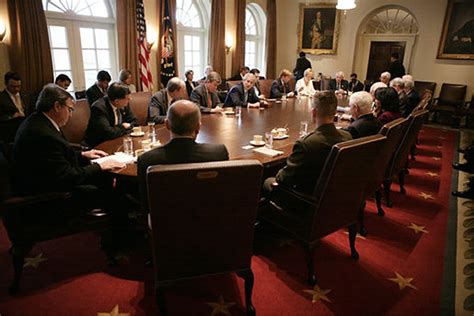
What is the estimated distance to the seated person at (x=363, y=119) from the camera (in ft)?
9.04

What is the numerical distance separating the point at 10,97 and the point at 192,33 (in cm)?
443

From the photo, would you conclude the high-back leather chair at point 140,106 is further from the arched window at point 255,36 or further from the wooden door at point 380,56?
the wooden door at point 380,56

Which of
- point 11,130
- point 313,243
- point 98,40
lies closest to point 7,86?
point 11,130

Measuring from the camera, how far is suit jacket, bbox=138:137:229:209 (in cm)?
165

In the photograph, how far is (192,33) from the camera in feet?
24.9

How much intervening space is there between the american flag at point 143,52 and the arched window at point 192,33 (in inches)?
53.7

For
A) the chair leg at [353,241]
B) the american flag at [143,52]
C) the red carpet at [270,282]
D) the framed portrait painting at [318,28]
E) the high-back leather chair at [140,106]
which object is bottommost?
the red carpet at [270,282]

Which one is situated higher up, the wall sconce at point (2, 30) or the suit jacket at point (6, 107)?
the wall sconce at point (2, 30)

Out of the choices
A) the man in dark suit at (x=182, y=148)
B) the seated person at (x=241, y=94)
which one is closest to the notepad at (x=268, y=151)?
the man in dark suit at (x=182, y=148)

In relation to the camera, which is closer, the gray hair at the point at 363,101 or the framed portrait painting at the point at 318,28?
the gray hair at the point at 363,101

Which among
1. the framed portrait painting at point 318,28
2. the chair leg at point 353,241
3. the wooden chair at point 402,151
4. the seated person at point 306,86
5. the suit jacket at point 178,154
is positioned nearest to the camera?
the suit jacket at point 178,154

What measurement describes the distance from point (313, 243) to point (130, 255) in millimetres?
1361

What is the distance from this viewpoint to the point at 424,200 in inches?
144

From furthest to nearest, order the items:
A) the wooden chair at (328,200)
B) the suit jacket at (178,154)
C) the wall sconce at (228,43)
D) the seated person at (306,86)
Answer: the wall sconce at (228,43) < the seated person at (306,86) < the wooden chair at (328,200) < the suit jacket at (178,154)
